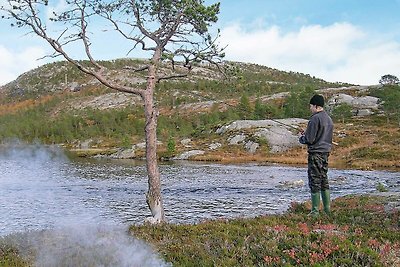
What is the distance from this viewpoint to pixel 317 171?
14031 mm

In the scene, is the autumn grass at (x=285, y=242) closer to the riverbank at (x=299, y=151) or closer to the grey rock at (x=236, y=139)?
the riverbank at (x=299, y=151)

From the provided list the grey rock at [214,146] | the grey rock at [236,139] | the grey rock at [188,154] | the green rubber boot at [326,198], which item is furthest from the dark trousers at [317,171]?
the grey rock at [236,139]

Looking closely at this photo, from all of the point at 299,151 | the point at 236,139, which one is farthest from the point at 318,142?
the point at 236,139

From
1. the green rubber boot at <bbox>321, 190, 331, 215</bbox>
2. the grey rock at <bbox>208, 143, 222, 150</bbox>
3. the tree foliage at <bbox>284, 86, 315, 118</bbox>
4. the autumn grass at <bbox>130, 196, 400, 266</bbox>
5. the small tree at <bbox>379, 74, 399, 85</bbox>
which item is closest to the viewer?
the autumn grass at <bbox>130, 196, 400, 266</bbox>

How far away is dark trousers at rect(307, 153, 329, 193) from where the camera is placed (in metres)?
14.0

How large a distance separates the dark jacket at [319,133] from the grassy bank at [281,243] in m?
2.29

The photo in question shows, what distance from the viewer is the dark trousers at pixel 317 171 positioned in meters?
14.0

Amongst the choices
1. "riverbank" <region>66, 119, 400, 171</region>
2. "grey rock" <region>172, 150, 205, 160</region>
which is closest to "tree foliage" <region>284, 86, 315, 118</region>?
"riverbank" <region>66, 119, 400, 171</region>

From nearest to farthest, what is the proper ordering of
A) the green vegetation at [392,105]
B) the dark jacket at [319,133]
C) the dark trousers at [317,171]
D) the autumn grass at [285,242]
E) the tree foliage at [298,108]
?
the autumn grass at [285,242] → the dark jacket at [319,133] → the dark trousers at [317,171] → the green vegetation at [392,105] → the tree foliage at [298,108]

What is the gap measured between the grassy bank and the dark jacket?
2.29 meters

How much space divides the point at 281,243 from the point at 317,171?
4.39 meters

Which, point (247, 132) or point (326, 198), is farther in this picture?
point (247, 132)

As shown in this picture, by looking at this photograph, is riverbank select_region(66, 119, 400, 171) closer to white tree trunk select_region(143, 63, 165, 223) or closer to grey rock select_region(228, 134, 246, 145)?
grey rock select_region(228, 134, 246, 145)

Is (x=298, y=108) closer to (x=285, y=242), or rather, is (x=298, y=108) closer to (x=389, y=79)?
(x=389, y=79)
